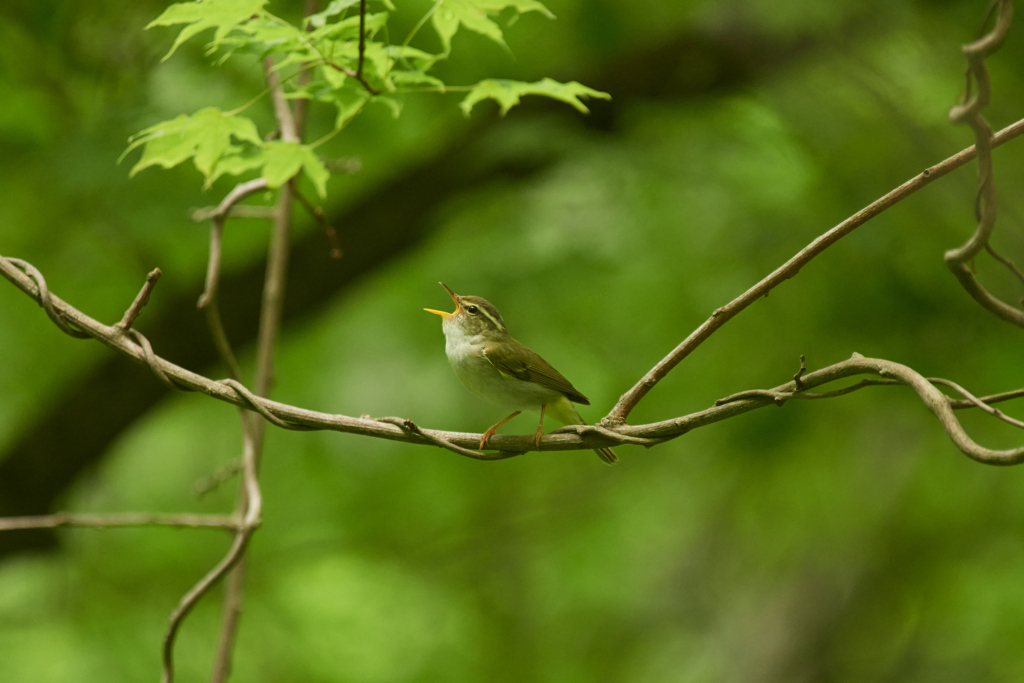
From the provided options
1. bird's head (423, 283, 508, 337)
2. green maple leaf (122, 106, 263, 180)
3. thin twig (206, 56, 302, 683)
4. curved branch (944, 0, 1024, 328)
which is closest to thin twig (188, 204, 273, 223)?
thin twig (206, 56, 302, 683)

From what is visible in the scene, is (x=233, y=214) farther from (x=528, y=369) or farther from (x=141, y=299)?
(x=141, y=299)

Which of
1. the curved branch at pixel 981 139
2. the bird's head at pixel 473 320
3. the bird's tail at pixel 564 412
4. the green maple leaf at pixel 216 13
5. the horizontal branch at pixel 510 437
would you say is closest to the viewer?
the curved branch at pixel 981 139

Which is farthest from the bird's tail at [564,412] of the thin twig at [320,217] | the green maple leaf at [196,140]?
the green maple leaf at [196,140]

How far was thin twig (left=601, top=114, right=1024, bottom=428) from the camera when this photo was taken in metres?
1.38

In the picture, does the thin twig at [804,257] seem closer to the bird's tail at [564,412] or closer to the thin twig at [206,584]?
the bird's tail at [564,412]

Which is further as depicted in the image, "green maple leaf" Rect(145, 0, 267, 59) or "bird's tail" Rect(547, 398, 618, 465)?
"bird's tail" Rect(547, 398, 618, 465)

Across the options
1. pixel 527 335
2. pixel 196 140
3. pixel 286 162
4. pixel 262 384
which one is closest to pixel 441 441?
pixel 286 162

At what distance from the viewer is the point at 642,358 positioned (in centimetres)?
616

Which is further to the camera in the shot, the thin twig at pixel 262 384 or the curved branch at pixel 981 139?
the thin twig at pixel 262 384

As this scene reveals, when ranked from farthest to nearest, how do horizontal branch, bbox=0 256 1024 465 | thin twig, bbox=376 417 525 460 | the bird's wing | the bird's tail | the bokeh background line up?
the bokeh background < the bird's tail < the bird's wing < thin twig, bbox=376 417 525 460 < horizontal branch, bbox=0 256 1024 465

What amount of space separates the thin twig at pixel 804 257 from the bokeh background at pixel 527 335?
3.16 m

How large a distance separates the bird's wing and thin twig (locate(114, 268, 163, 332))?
1.14m

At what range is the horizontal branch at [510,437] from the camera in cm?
137

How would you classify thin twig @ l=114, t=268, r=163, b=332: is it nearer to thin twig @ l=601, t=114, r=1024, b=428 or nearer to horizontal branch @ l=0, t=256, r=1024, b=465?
horizontal branch @ l=0, t=256, r=1024, b=465
